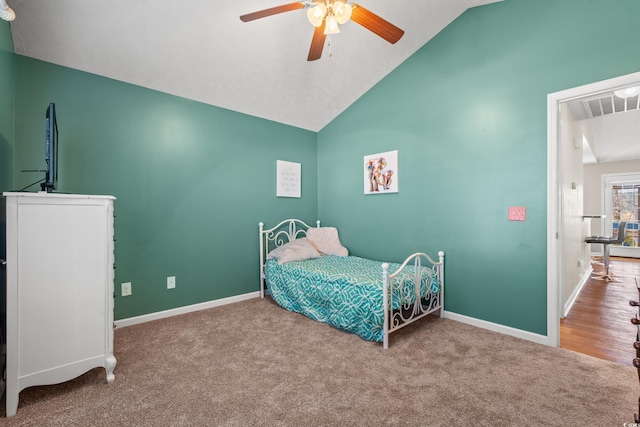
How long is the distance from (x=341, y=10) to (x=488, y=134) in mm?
1757

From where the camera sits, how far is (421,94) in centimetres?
309

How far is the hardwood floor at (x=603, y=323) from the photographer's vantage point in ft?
7.40

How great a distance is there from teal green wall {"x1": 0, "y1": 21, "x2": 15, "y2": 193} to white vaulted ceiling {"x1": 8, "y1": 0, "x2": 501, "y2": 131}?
8.0 inches

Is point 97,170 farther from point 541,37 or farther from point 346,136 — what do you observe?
point 541,37

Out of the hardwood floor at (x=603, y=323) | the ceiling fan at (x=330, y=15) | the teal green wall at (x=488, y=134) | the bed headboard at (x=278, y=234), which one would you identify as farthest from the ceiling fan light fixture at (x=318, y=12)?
the hardwood floor at (x=603, y=323)

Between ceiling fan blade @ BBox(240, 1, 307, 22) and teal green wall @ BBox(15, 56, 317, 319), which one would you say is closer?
ceiling fan blade @ BBox(240, 1, 307, 22)

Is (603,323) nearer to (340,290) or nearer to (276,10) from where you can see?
(340,290)

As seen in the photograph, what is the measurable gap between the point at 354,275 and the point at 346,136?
208 cm

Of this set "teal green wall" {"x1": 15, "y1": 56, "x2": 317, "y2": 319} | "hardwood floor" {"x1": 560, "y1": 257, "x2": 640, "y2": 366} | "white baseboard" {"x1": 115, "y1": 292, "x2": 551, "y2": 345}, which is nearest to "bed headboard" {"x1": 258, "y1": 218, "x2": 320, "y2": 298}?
"teal green wall" {"x1": 15, "y1": 56, "x2": 317, "y2": 319}

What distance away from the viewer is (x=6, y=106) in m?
1.98

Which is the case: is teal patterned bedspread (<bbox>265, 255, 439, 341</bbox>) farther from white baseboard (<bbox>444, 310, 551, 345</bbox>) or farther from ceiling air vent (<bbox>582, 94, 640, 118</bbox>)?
ceiling air vent (<bbox>582, 94, 640, 118</bbox>)

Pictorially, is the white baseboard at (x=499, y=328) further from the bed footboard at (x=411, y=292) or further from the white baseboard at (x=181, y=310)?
the white baseboard at (x=181, y=310)

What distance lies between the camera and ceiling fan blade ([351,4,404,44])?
1.77m

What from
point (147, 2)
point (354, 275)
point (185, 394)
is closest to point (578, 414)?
point (354, 275)
